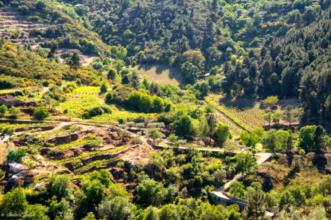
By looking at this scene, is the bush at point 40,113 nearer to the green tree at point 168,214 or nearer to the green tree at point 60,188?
the green tree at point 60,188

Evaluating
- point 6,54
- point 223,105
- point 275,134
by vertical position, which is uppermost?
point 6,54

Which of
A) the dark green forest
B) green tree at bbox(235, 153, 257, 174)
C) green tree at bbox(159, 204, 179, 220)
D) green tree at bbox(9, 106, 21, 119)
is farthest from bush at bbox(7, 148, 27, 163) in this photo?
the dark green forest

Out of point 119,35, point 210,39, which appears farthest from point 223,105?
point 119,35

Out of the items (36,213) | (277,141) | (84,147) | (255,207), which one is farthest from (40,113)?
(277,141)

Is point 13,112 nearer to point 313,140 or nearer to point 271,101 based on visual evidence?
point 313,140

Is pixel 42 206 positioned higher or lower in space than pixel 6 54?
lower

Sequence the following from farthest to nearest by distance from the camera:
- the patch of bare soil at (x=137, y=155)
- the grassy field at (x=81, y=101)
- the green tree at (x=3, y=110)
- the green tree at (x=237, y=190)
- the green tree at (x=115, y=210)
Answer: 1. the grassy field at (x=81, y=101)
2. the green tree at (x=3, y=110)
3. the patch of bare soil at (x=137, y=155)
4. the green tree at (x=237, y=190)
5. the green tree at (x=115, y=210)

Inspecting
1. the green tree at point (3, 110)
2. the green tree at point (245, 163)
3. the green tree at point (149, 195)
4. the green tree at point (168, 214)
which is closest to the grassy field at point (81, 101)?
the green tree at point (3, 110)

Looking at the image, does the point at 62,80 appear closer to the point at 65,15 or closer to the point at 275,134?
the point at 275,134
